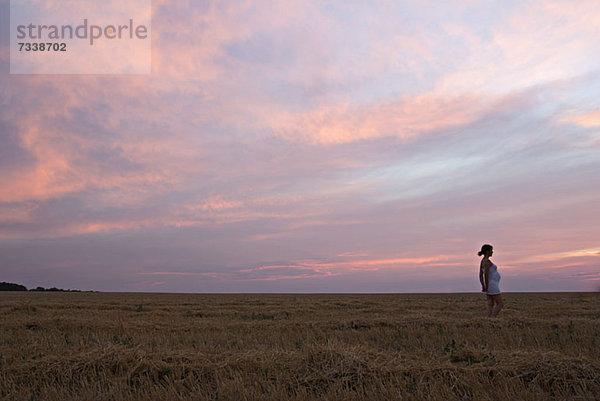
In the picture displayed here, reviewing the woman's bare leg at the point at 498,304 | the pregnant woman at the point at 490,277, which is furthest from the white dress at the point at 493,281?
the woman's bare leg at the point at 498,304

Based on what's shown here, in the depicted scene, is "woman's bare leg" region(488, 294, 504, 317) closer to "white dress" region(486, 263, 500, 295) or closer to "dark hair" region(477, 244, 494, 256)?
"white dress" region(486, 263, 500, 295)

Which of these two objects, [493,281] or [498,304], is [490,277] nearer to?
[493,281]

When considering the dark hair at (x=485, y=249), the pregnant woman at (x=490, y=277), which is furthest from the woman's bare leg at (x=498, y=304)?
the dark hair at (x=485, y=249)

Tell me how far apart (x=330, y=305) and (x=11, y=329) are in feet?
38.7

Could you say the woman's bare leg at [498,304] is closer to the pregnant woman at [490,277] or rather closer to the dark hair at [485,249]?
the pregnant woman at [490,277]

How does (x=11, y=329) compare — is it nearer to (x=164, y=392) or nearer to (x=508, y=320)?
(x=164, y=392)

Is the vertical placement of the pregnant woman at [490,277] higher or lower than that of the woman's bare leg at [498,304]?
higher

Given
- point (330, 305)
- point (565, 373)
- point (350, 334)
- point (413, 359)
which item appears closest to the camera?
point (565, 373)

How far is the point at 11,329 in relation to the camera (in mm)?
11484

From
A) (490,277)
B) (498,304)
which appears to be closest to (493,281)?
(490,277)

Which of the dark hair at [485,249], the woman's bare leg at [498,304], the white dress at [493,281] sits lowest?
the woman's bare leg at [498,304]

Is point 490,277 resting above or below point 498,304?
above

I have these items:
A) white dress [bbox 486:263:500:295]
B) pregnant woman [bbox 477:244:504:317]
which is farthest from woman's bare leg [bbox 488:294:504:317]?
white dress [bbox 486:263:500:295]

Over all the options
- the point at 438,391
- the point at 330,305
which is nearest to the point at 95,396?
the point at 438,391
